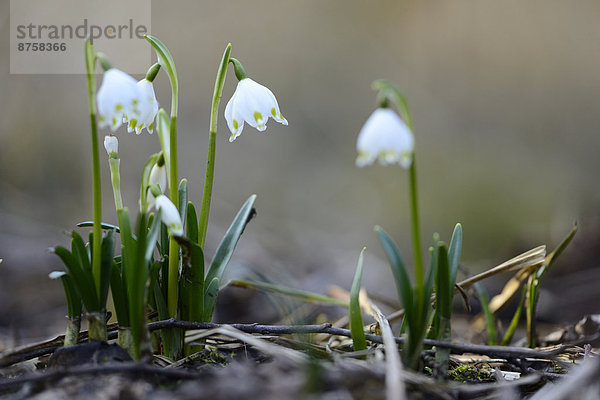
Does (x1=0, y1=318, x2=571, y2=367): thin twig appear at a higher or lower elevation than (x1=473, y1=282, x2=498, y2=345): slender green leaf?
higher

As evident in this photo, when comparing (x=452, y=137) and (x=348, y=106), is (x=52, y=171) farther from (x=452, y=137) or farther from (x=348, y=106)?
(x=452, y=137)

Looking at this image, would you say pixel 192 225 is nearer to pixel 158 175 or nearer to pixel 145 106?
pixel 158 175

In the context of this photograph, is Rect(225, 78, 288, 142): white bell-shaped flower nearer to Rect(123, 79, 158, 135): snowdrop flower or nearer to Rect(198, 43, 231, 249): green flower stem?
Rect(198, 43, 231, 249): green flower stem

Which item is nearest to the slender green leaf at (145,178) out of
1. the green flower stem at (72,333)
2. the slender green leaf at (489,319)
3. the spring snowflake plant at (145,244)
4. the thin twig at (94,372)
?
the spring snowflake plant at (145,244)

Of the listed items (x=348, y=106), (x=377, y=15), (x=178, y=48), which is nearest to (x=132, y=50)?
(x=178, y=48)

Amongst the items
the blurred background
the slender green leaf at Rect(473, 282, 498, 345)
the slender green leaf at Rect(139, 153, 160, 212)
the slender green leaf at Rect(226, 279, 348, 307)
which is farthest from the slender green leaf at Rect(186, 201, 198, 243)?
the blurred background

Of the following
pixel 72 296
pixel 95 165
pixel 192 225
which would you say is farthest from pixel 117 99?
pixel 72 296
